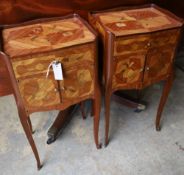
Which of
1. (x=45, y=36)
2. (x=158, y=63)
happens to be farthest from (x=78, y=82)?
(x=158, y=63)

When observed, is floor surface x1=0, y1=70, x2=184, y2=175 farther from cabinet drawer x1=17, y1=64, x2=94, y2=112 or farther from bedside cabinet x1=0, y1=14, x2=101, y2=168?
cabinet drawer x1=17, y1=64, x2=94, y2=112

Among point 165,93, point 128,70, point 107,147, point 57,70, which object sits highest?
point 57,70

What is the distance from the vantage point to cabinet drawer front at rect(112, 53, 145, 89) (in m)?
1.09

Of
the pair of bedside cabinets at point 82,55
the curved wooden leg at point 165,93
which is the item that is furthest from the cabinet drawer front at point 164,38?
the curved wooden leg at point 165,93

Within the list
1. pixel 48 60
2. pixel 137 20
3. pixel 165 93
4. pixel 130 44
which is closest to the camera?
pixel 48 60

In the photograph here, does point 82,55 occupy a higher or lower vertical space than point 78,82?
higher

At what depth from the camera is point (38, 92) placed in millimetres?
1006

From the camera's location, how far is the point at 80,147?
144 centimetres

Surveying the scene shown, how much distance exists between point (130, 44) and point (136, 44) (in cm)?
3

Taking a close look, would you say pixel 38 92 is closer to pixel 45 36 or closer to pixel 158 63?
pixel 45 36

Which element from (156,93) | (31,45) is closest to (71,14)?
(31,45)

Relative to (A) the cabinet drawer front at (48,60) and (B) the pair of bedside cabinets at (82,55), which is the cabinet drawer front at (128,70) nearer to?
(B) the pair of bedside cabinets at (82,55)

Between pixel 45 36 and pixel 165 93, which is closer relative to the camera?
pixel 45 36

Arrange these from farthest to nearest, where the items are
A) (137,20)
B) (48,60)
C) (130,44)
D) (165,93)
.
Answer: (165,93)
(137,20)
(130,44)
(48,60)
